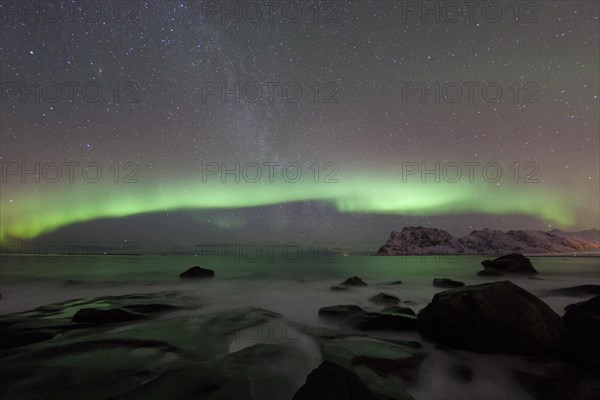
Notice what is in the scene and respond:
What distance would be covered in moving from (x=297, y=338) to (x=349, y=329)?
5.04 ft

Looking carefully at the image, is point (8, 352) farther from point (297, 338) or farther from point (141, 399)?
point (297, 338)

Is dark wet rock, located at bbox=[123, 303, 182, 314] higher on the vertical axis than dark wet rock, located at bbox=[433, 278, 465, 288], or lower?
higher

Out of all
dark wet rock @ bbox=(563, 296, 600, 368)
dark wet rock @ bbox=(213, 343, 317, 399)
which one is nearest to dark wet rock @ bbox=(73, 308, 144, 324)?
dark wet rock @ bbox=(213, 343, 317, 399)

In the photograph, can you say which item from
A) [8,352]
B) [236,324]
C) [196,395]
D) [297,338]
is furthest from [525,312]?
[8,352]

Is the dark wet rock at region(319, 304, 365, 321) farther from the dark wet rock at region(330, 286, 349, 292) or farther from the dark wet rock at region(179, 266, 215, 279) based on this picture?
the dark wet rock at region(179, 266, 215, 279)

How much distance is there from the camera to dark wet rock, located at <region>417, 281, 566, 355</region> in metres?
6.57

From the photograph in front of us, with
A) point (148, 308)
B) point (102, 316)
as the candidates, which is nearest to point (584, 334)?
point (102, 316)

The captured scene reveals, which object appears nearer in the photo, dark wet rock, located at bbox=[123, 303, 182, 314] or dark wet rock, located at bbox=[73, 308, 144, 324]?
dark wet rock, located at bbox=[73, 308, 144, 324]

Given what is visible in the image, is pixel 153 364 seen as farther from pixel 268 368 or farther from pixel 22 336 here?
pixel 22 336

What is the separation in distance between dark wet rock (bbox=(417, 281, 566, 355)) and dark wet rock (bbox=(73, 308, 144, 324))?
29.6ft

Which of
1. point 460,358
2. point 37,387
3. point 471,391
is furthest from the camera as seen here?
point 460,358

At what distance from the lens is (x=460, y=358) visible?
6.64m

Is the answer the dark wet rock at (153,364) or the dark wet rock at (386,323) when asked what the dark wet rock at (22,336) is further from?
the dark wet rock at (386,323)

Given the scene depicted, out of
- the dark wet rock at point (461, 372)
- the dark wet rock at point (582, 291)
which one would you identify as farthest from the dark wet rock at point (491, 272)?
the dark wet rock at point (461, 372)
